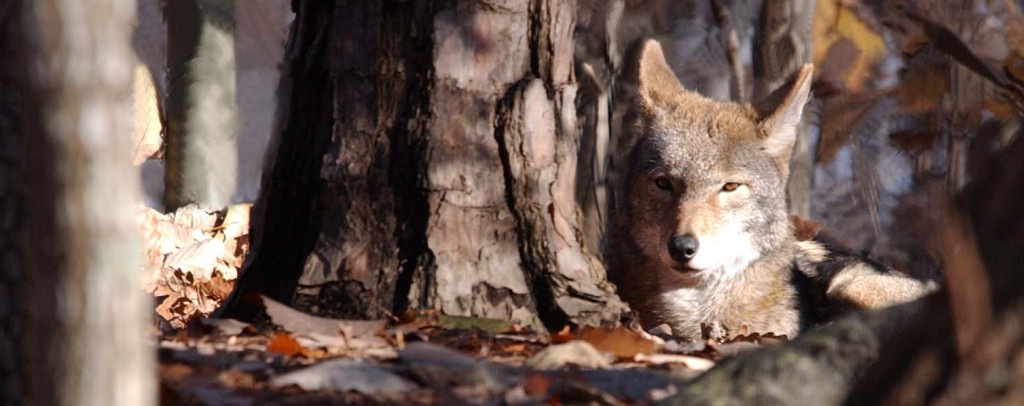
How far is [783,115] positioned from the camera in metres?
7.46

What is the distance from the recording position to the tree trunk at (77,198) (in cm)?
256

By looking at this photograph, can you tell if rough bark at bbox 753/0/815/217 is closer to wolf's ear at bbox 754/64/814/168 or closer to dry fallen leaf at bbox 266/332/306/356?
wolf's ear at bbox 754/64/814/168

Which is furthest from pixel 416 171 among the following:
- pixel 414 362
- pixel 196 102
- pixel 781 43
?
A: pixel 196 102

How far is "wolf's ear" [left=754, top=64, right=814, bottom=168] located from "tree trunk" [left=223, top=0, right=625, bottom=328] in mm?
2698

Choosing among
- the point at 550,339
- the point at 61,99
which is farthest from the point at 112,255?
the point at 550,339

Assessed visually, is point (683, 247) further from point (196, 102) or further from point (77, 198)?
point (196, 102)

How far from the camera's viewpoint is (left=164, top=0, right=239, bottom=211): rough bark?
13.1 metres

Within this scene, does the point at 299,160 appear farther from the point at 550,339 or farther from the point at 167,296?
the point at 167,296

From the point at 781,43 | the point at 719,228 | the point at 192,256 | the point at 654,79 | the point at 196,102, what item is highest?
the point at 781,43

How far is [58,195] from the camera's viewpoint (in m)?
2.58

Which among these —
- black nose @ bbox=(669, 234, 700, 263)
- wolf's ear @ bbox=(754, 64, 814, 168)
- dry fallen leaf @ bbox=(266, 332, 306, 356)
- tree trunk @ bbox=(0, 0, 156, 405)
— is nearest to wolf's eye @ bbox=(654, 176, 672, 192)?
black nose @ bbox=(669, 234, 700, 263)

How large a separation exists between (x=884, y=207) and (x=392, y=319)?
24.9ft

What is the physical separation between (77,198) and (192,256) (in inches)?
280

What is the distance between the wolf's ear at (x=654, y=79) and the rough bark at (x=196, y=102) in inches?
258
